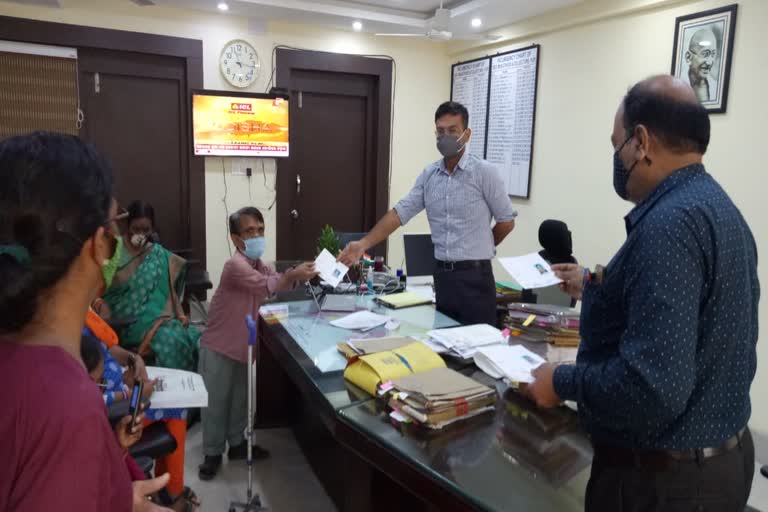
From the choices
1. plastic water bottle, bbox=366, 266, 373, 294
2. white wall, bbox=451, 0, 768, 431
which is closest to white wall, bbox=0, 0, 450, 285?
white wall, bbox=451, 0, 768, 431

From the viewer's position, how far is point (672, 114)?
40.4 inches

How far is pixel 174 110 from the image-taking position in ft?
15.0

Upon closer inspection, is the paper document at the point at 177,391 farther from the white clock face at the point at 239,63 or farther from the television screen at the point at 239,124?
the white clock face at the point at 239,63

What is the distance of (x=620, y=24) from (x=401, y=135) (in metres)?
2.24

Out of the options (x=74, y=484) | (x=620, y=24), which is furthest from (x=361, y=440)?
(x=620, y=24)

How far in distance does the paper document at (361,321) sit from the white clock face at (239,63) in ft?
9.71

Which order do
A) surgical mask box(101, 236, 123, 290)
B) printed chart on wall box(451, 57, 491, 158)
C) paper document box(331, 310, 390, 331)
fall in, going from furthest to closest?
printed chart on wall box(451, 57, 491, 158) < paper document box(331, 310, 390, 331) < surgical mask box(101, 236, 123, 290)

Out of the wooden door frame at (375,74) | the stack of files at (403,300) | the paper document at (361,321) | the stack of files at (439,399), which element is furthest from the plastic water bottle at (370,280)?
the wooden door frame at (375,74)

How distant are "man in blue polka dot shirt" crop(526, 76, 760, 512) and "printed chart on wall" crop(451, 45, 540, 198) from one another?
3425 millimetres

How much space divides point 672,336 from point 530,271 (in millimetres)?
1256

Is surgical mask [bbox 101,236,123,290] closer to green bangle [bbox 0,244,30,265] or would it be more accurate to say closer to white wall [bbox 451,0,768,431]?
green bangle [bbox 0,244,30,265]

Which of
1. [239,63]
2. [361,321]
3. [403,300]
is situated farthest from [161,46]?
[361,321]

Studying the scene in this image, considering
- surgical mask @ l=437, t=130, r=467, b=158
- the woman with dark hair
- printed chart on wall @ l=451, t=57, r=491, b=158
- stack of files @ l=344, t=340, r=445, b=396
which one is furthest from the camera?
printed chart on wall @ l=451, t=57, r=491, b=158

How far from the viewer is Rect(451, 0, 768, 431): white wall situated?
2.90m
